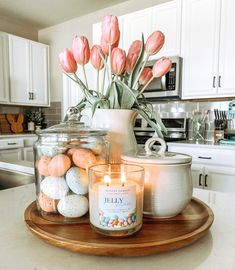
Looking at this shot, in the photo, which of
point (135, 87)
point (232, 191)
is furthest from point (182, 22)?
point (135, 87)

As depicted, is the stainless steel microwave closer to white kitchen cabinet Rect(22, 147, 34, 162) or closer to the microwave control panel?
the microwave control panel

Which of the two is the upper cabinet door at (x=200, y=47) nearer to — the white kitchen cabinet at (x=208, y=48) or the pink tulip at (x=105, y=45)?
the white kitchen cabinet at (x=208, y=48)

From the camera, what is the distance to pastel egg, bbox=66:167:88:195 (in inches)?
18.7

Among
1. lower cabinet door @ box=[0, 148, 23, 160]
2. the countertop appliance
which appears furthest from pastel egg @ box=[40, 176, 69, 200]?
lower cabinet door @ box=[0, 148, 23, 160]

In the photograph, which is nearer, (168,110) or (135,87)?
(135,87)

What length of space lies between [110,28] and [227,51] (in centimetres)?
198

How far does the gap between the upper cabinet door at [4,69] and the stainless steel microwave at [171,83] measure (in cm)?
209

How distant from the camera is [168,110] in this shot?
9.43 feet

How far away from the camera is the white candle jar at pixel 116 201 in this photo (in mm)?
403

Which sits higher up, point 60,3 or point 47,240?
point 60,3

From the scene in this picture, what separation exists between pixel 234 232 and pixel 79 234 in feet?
1.04

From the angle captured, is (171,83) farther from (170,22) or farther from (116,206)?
(116,206)

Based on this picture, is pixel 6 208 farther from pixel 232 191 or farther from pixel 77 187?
pixel 232 191

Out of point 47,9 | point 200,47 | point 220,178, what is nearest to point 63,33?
point 47,9
